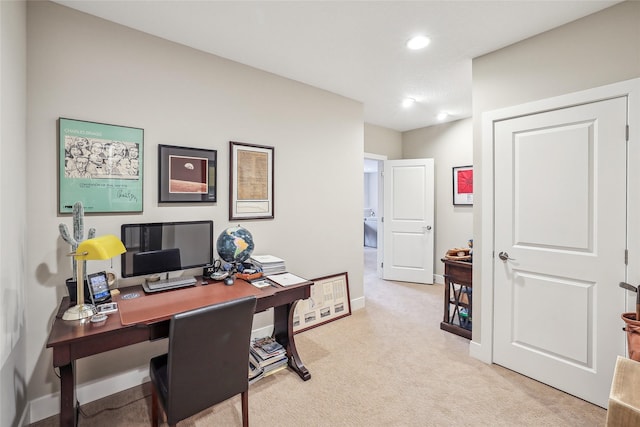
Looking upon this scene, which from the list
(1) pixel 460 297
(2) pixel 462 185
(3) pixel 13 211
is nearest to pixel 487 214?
(1) pixel 460 297

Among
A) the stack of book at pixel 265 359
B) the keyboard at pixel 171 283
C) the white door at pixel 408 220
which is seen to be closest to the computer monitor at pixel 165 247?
the keyboard at pixel 171 283

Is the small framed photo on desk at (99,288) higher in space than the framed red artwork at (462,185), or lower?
lower

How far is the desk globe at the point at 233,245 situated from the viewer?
2.27m

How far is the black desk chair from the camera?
1367 mm

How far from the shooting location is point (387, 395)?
203cm

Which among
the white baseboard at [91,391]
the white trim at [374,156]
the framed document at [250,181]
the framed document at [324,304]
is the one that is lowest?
the white baseboard at [91,391]

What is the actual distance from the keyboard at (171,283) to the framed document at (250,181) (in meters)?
0.65

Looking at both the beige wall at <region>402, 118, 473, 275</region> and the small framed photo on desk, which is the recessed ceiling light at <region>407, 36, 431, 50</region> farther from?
the small framed photo on desk

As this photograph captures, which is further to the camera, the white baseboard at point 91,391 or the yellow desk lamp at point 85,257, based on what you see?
the white baseboard at point 91,391

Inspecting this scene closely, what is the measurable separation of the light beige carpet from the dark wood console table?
0.16 metres

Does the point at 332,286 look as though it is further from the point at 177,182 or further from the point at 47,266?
the point at 47,266

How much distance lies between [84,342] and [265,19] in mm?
2188

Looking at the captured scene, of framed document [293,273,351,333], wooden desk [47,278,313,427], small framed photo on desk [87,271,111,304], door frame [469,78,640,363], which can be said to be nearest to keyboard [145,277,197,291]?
wooden desk [47,278,313,427]

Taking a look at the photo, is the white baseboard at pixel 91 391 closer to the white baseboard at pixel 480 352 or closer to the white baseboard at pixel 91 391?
the white baseboard at pixel 91 391
